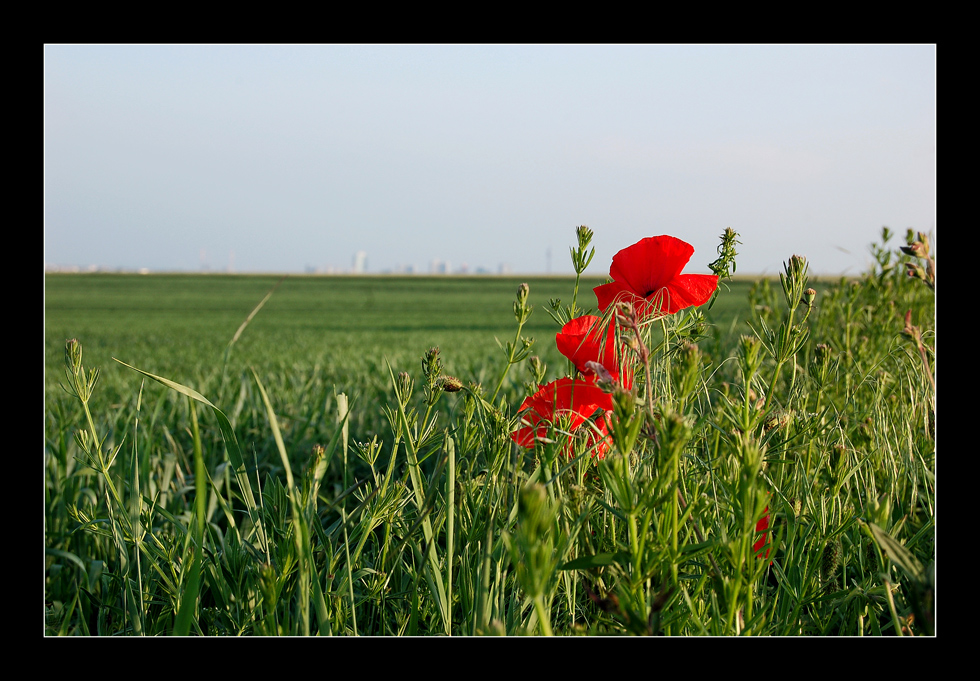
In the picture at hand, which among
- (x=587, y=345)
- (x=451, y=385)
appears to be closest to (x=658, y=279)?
(x=587, y=345)

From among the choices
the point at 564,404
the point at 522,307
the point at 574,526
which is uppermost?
the point at 522,307

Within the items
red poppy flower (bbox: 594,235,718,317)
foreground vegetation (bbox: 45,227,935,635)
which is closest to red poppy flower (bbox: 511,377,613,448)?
foreground vegetation (bbox: 45,227,935,635)

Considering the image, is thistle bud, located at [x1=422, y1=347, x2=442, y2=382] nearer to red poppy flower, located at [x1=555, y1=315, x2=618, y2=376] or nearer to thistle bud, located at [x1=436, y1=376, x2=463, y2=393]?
thistle bud, located at [x1=436, y1=376, x2=463, y2=393]

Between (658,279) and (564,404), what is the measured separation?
0.81 ft

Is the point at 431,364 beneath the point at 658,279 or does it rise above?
beneath

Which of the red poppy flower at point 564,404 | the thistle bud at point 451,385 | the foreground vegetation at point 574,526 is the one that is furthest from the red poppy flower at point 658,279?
the thistle bud at point 451,385

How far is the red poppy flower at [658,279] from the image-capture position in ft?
2.98

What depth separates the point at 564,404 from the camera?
90cm

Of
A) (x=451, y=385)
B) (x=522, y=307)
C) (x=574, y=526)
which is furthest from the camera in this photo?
(x=522, y=307)

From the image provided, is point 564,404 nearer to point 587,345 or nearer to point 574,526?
point 587,345

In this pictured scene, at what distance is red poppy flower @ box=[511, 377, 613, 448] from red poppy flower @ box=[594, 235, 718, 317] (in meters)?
0.15
